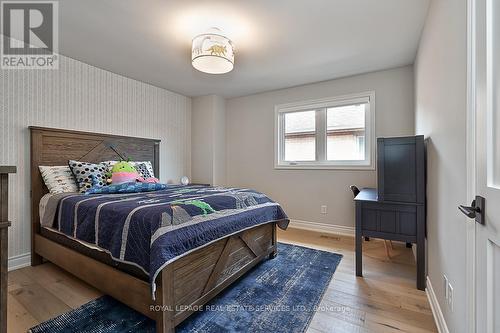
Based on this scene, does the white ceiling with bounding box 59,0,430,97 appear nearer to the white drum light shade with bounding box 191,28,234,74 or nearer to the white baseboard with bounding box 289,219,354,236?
the white drum light shade with bounding box 191,28,234,74

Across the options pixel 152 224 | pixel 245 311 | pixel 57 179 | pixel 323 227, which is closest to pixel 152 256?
pixel 152 224

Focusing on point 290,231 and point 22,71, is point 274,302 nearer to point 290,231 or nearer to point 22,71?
point 290,231

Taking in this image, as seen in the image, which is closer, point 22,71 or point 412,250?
point 22,71

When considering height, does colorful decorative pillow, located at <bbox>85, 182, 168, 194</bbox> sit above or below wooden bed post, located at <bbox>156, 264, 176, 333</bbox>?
above

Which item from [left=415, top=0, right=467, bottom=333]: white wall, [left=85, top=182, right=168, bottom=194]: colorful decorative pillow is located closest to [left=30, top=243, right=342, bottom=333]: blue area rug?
[left=415, top=0, right=467, bottom=333]: white wall

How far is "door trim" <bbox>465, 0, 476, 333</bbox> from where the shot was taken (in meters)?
0.97

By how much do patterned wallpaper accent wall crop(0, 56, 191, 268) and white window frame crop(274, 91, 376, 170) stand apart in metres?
1.96

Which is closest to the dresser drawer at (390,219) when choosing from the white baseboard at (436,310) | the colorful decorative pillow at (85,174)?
the white baseboard at (436,310)

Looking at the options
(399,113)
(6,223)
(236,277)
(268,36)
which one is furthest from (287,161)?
(6,223)

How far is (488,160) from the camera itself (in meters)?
0.85

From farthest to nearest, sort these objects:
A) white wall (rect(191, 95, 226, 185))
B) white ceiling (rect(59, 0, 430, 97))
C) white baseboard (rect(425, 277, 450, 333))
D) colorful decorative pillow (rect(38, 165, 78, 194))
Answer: white wall (rect(191, 95, 226, 185))
colorful decorative pillow (rect(38, 165, 78, 194))
white ceiling (rect(59, 0, 430, 97))
white baseboard (rect(425, 277, 450, 333))

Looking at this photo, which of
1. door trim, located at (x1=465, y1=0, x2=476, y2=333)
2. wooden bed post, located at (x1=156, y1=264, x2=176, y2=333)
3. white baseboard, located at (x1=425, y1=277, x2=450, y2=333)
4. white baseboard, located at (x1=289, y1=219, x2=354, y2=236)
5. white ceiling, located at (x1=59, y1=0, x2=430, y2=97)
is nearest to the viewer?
door trim, located at (x1=465, y1=0, x2=476, y2=333)

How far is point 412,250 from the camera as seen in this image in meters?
2.82

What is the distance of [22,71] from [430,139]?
415 centimetres
